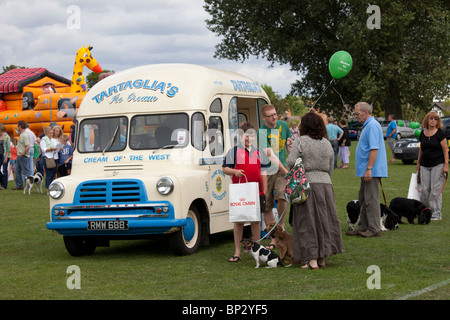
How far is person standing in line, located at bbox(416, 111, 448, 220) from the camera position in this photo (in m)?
13.0

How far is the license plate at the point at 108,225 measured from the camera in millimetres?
9367

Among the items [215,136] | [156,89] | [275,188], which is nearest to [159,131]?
[156,89]

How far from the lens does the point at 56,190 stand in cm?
981

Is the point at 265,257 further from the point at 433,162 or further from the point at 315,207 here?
the point at 433,162

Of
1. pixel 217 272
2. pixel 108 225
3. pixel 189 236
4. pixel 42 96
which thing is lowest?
pixel 217 272

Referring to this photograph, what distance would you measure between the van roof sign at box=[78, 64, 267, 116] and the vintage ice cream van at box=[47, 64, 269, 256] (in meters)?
0.01

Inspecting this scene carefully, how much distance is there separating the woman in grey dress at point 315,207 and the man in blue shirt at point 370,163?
2.48 m

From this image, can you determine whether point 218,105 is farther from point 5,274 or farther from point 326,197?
point 5,274

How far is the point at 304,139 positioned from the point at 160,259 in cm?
260

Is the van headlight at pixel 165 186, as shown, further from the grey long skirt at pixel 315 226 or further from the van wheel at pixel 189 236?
the grey long skirt at pixel 315 226

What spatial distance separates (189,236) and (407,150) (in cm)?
2043

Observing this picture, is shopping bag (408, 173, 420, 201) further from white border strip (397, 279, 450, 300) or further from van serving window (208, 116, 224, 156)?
white border strip (397, 279, 450, 300)

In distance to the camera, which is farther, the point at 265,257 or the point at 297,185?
the point at 265,257

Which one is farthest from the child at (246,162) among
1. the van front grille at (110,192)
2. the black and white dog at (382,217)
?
the black and white dog at (382,217)
